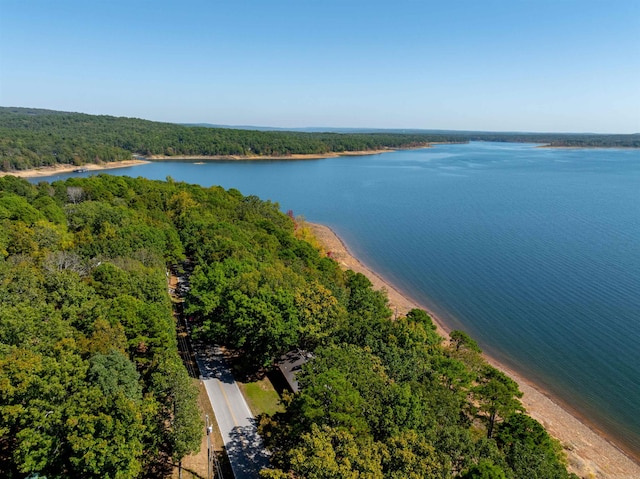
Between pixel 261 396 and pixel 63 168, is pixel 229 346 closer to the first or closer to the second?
pixel 261 396

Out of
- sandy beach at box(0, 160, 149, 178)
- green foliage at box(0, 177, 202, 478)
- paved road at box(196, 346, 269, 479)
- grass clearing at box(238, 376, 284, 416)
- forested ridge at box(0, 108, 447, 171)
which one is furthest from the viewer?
forested ridge at box(0, 108, 447, 171)

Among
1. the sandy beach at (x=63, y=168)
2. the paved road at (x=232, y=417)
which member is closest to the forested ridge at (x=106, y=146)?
the sandy beach at (x=63, y=168)

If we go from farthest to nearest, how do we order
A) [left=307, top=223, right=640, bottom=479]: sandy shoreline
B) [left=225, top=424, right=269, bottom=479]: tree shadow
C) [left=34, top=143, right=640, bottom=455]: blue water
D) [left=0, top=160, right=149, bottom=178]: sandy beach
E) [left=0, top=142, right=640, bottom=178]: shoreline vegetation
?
1. [left=0, top=142, right=640, bottom=178]: shoreline vegetation
2. [left=0, top=160, right=149, bottom=178]: sandy beach
3. [left=34, top=143, right=640, bottom=455]: blue water
4. [left=307, top=223, right=640, bottom=479]: sandy shoreline
5. [left=225, top=424, right=269, bottom=479]: tree shadow

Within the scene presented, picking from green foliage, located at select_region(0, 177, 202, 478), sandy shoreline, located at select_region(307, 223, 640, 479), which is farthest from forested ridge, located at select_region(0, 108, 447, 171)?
sandy shoreline, located at select_region(307, 223, 640, 479)

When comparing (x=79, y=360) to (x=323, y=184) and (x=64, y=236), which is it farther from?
(x=323, y=184)

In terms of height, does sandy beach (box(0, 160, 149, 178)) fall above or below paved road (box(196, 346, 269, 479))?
below

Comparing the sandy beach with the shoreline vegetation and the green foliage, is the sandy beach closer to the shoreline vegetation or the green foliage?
the shoreline vegetation

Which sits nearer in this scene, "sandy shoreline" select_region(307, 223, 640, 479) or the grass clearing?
the grass clearing
